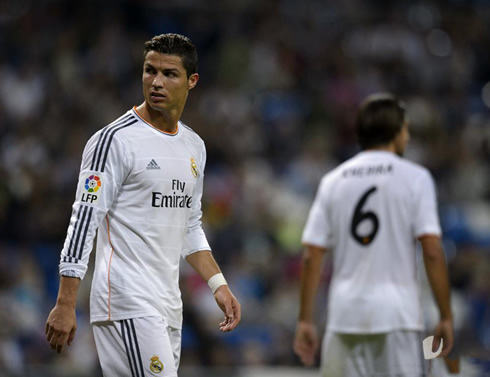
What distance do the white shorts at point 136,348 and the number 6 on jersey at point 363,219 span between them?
62.2 inches

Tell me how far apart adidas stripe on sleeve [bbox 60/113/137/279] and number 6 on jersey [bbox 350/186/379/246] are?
67.1 inches

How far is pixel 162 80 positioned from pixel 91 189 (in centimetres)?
58

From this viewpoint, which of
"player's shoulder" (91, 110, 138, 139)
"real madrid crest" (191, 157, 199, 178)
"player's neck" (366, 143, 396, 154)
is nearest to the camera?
"player's shoulder" (91, 110, 138, 139)

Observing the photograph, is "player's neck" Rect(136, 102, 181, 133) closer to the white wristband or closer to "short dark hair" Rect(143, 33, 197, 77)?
"short dark hair" Rect(143, 33, 197, 77)

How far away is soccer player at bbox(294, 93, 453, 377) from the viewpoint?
4898 mm

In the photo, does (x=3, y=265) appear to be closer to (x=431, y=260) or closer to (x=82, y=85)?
(x=82, y=85)

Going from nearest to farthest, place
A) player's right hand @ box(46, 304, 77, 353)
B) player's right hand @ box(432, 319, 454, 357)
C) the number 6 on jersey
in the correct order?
player's right hand @ box(46, 304, 77, 353) → player's right hand @ box(432, 319, 454, 357) → the number 6 on jersey

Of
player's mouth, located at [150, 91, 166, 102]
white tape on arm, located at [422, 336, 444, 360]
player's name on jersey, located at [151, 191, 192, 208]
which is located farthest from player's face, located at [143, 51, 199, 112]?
white tape on arm, located at [422, 336, 444, 360]

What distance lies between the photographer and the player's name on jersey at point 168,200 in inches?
154

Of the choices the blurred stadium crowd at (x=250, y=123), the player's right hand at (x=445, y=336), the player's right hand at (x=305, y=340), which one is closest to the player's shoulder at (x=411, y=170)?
the player's right hand at (x=445, y=336)

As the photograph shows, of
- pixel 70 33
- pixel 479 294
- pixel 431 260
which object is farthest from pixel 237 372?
pixel 70 33

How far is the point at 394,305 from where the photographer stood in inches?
193

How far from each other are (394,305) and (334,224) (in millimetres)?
604

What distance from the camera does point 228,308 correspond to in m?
4.06
